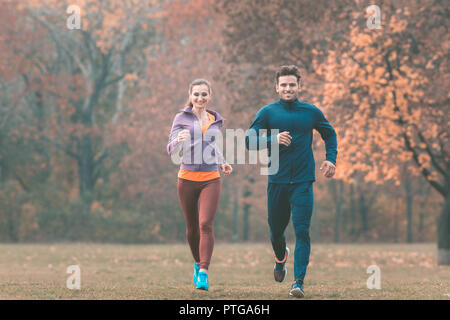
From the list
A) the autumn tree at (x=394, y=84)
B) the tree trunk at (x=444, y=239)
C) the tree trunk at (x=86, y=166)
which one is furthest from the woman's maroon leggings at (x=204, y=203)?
the tree trunk at (x=86, y=166)

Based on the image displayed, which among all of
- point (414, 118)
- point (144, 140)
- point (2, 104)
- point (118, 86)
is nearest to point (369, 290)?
point (414, 118)

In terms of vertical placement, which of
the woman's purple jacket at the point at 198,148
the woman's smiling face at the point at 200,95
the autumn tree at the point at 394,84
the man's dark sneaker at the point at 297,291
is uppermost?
the autumn tree at the point at 394,84

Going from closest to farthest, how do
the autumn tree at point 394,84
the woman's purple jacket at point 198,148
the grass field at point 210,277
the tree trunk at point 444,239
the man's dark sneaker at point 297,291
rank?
the man's dark sneaker at point 297,291 → the woman's purple jacket at point 198,148 → the grass field at point 210,277 → the autumn tree at point 394,84 → the tree trunk at point 444,239

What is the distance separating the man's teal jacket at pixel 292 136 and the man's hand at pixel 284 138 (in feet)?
0.35

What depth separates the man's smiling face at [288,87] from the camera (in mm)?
8938

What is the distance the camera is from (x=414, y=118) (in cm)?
1859

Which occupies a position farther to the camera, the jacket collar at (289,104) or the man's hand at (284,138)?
the jacket collar at (289,104)

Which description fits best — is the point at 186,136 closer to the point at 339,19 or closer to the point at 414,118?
the point at 414,118

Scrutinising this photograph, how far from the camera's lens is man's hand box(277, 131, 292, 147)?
28.2ft

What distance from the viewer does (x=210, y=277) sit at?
15359mm

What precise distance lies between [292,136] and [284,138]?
27 cm

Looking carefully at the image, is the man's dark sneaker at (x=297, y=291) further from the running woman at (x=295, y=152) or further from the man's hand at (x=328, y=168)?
the man's hand at (x=328, y=168)

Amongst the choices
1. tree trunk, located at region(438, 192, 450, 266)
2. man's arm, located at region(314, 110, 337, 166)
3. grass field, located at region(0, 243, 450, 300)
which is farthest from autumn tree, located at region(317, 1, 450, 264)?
man's arm, located at region(314, 110, 337, 166)

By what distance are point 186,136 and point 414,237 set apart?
143 ft
